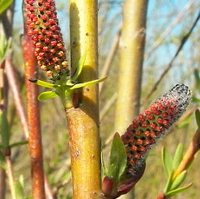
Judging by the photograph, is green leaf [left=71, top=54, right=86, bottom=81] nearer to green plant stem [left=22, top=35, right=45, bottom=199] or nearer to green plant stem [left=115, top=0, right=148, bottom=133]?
green plant stem [left=22, top=35, right=45, bottom=199]

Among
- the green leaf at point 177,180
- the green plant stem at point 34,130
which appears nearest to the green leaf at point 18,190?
the green plant stem at point 34,130

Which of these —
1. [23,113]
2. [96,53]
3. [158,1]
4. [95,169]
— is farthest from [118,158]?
[158,1]

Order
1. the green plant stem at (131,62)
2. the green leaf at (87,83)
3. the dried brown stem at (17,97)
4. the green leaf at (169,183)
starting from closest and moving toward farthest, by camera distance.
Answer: the green leaf at (87,83) < the green leaf at (169,183) < the dried brown stem at (17,97) < the green plant stem at (131,62)

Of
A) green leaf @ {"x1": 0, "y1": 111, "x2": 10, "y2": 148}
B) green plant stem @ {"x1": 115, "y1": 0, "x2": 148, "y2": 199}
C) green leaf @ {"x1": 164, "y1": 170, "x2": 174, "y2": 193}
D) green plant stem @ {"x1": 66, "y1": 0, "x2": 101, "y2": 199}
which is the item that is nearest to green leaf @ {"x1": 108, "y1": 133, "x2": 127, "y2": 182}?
green plant stem @ {"x1": 66, "y1": 0, "x2": 101, "y2": 199}

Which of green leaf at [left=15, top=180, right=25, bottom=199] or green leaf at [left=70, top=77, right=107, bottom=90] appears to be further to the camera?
green leaf at [left=15, top=180, right=25, bottom=199]

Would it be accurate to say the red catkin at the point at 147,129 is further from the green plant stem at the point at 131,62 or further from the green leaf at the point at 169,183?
the green plant stem at the point at 131,62

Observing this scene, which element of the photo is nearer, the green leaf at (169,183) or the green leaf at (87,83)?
the green leaf at (87,83)
